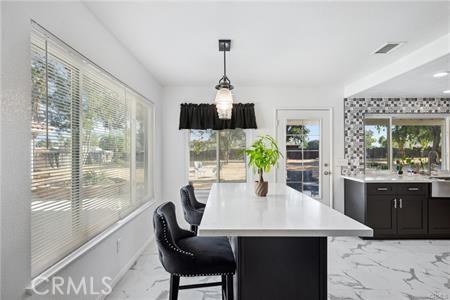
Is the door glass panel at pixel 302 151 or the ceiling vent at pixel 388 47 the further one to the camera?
the door glass panel at pixel 302 151

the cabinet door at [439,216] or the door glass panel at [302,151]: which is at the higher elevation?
the door glass panel at [302,151]

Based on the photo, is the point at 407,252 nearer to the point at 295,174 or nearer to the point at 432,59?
the point at 295,174

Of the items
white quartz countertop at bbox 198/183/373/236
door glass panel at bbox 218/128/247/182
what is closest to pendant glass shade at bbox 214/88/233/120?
white quartz countertop at bbox 198/183/373/236

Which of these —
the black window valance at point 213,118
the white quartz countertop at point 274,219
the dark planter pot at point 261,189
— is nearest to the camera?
the white quartz countertop at point 274,219

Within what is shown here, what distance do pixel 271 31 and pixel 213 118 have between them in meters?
2.24

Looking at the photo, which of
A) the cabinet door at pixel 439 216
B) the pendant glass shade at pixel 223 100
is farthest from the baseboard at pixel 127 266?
the cabinet door at pixel 439 216

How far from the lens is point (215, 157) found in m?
4.76

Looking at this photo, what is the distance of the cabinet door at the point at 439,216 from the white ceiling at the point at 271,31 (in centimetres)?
218

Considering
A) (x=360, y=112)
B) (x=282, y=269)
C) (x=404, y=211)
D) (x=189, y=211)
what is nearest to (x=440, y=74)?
(x=360, y=112)

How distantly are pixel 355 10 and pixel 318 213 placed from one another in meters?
1.58

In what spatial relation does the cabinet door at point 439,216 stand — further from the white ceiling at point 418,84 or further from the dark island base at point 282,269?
the dark island base at point 282,269

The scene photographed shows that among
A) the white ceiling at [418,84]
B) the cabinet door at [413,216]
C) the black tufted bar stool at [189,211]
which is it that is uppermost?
the white ceiling at [418,84]

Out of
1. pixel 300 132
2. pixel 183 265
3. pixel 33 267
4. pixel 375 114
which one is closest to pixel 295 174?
pixel 300 132

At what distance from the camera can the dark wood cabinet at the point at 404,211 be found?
13.3 ft
